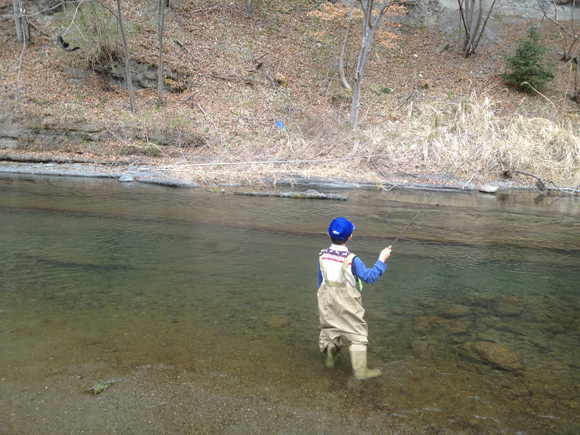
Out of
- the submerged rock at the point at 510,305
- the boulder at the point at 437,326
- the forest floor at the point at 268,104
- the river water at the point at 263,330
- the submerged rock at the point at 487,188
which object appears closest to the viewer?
the river water at the point at 263,330

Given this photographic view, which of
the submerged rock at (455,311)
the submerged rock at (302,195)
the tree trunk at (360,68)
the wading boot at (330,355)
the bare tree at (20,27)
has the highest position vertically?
the bare tree at (20,27)

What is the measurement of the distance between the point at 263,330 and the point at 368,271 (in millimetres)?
1581

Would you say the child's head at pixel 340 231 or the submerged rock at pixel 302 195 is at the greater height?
the child's head at pixel 340 231

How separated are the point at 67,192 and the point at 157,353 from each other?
30.1 feet

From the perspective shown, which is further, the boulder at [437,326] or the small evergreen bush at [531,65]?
the small evergreen bush at [531,65]

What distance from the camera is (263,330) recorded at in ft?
14.4

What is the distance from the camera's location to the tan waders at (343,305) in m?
3.45

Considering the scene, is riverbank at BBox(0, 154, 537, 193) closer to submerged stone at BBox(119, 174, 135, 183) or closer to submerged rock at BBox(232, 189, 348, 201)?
submerged stone at BBox(119, 174, 135, 183)

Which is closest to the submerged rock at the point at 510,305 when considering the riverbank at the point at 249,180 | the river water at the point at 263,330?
the river water at the point at 263,330

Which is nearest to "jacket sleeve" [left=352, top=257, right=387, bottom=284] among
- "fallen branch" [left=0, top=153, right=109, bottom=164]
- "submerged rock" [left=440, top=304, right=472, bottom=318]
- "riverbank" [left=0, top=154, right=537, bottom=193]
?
"submerged rock" [left=440, top=304, right=472, bottom=318]

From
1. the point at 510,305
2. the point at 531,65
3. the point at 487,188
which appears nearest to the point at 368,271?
the point at 510,305

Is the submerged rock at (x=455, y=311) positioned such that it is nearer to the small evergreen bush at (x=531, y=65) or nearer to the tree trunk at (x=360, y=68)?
the tree trunk at (x=360, y=68)

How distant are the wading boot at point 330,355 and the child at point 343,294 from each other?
15 cm

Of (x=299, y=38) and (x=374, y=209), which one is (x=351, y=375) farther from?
(x=299, y=38)
